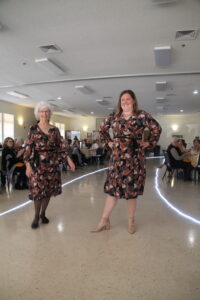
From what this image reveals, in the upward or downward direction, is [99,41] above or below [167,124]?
above

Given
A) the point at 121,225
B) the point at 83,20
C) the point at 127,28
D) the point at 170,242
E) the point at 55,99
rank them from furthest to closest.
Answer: the point at 55,99 < the point at 127,28 < the point at 83,20 < the point at 121,225 < the point at 170,242

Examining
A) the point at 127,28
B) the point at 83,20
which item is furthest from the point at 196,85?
the point at 83,20

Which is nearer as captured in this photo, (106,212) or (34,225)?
(106,212)

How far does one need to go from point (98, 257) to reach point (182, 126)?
15044 mm

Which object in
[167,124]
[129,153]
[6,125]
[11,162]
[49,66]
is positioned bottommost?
[11,162]

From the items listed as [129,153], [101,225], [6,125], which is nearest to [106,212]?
[101,225]

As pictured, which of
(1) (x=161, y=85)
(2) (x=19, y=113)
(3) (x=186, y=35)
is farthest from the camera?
(2) (x=19, y=113)

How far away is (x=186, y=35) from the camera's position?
342 cm

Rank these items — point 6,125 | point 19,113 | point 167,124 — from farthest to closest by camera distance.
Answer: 1. point 167,124
2. point 19,113
3. point 6,125

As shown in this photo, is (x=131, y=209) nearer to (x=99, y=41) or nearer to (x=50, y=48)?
(x=99, y=41)

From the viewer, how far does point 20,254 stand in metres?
2.00

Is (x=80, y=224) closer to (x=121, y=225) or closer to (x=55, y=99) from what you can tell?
(x=121, y=225)

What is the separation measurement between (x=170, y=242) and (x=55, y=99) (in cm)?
782

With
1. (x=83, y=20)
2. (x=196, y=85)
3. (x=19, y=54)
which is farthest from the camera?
(x=196, y=85)
